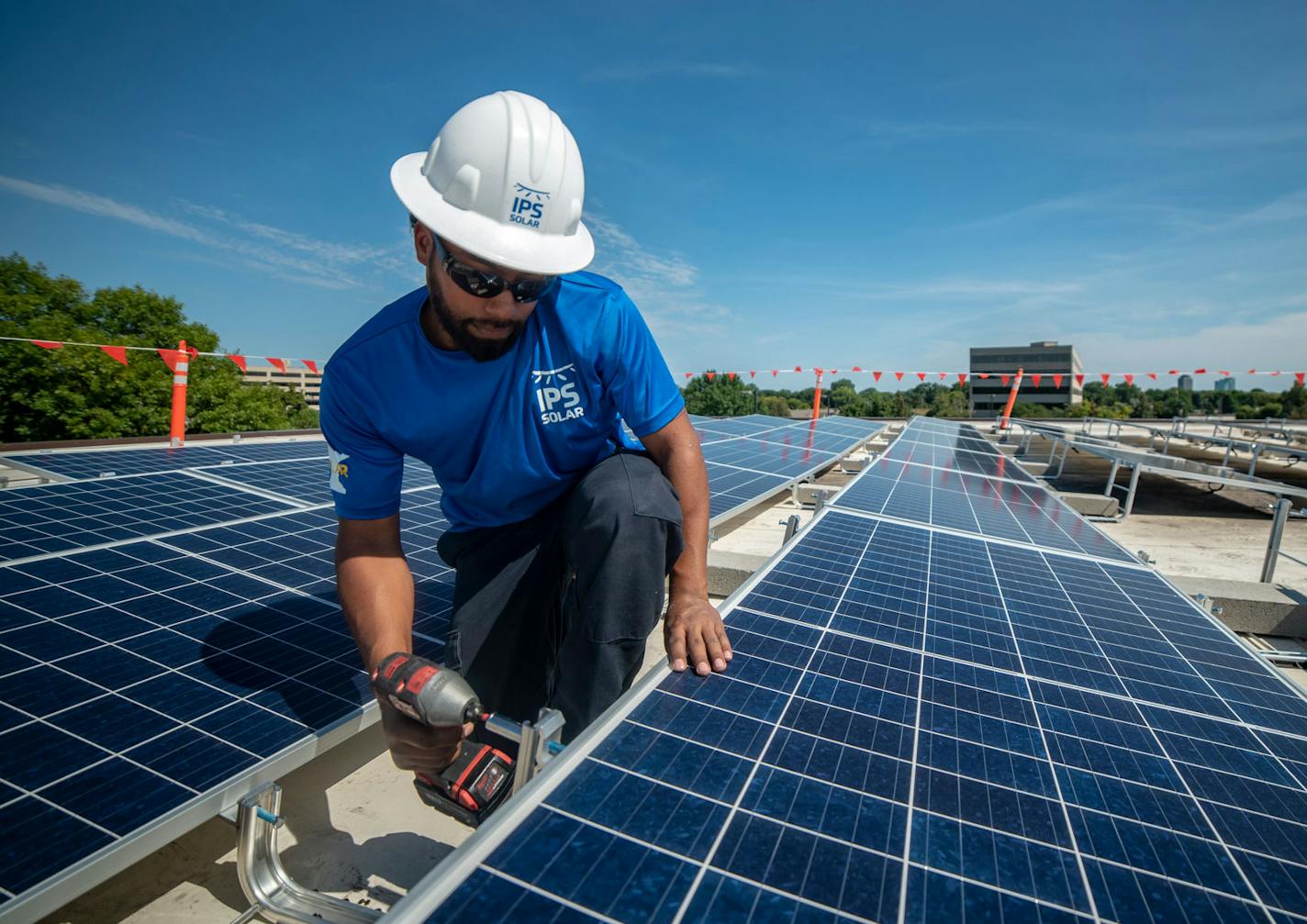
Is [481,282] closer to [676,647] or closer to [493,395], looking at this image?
[493,395]

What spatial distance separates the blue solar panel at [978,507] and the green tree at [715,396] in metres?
58.2

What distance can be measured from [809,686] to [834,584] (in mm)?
1195

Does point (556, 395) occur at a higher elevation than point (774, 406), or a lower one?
higher

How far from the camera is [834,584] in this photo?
123 inches

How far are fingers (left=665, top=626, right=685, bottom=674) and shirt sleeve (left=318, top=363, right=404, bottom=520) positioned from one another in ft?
3.96

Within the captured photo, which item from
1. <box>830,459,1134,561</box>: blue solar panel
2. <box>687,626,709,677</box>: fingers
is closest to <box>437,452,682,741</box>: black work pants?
<box>687,626,709,677</box>: fingers

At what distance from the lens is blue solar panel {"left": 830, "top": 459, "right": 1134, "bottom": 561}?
5.13 metres

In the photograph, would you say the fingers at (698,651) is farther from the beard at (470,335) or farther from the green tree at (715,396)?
the green tree at (715,396)

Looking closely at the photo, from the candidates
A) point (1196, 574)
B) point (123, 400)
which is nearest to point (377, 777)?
point (1196, 574)

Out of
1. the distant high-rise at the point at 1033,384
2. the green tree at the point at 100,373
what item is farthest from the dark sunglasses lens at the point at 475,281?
the distant high-rise at the point at 1033,384

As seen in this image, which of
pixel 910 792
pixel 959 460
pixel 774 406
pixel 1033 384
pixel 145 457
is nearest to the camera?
pixel 910 792

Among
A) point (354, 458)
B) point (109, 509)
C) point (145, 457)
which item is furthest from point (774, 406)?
point (354, 458)

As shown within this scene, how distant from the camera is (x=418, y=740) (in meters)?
1.86

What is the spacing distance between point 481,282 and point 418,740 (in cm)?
149
